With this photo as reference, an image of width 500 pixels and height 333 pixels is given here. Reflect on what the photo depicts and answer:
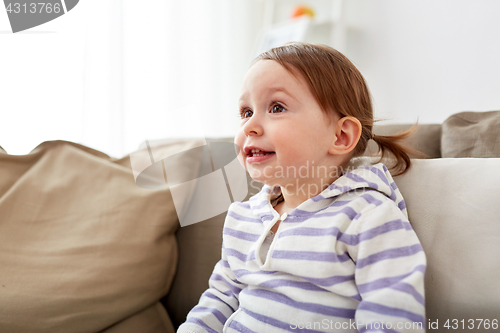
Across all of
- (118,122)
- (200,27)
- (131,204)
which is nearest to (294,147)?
(131,204)

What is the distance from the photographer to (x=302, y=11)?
85.6 inches

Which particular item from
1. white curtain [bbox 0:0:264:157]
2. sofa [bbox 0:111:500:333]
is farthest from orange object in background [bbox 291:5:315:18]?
sofa [bbox 0:111:500:333]

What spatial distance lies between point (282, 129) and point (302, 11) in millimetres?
1698

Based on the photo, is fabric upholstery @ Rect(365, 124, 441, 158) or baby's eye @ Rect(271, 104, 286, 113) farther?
fabric upholstery @ Rect(365, 124, 441, 158)

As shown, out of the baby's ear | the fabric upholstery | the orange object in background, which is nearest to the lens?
the baby's ear

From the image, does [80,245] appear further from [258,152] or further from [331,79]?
[331,79]

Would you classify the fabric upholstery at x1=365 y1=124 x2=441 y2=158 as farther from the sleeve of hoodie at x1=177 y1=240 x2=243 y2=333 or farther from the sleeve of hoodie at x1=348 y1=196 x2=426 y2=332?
the sleeve of hoodie at x1=177 y1=240 x2=243 y2=333

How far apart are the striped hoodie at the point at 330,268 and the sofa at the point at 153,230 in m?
0.12

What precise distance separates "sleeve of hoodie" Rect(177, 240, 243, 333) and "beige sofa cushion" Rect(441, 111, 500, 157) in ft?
2.13

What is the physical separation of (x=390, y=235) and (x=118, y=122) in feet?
→ 4.91

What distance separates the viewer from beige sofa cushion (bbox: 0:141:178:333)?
2.90 ft

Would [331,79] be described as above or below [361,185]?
above

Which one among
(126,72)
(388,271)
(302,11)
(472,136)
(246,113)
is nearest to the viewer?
(388,271)

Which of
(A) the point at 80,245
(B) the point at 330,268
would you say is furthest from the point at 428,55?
(A) the point at 80,245
